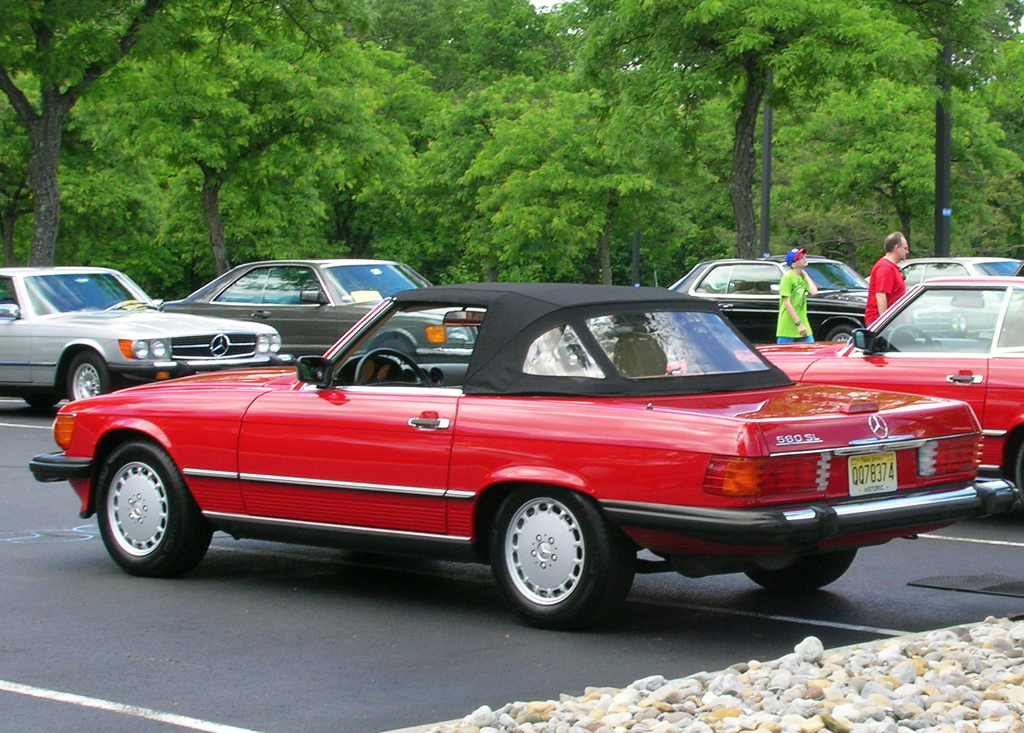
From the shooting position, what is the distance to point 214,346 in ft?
53.8

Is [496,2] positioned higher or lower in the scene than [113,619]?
higher

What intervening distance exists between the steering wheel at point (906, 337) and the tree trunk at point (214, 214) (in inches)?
929

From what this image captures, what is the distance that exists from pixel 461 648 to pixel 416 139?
52670mm

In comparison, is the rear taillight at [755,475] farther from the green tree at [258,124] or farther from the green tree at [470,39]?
the green tree at [470,39]

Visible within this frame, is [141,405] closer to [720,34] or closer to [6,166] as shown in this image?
[720,34]

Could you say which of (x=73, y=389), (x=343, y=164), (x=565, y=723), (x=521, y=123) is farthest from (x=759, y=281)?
(x=521, y=123)

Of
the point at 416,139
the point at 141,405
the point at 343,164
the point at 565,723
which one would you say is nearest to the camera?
the point at 565,723

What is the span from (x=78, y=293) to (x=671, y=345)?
11589 mm

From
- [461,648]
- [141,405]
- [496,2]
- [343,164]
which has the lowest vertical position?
[461,648]

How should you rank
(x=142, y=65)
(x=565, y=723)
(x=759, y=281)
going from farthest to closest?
(x=142, y=65) → (x=759, y=281) → (x=565, y=723)

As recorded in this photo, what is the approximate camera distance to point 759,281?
22359 mm

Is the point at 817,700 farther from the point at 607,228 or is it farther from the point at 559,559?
the point at 607,228

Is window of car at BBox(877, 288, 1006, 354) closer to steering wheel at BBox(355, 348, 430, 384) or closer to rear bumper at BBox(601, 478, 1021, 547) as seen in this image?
rear bumper at BBox(601, 478, 1021, 547)

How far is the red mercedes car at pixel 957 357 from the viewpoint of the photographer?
9.24 metres
